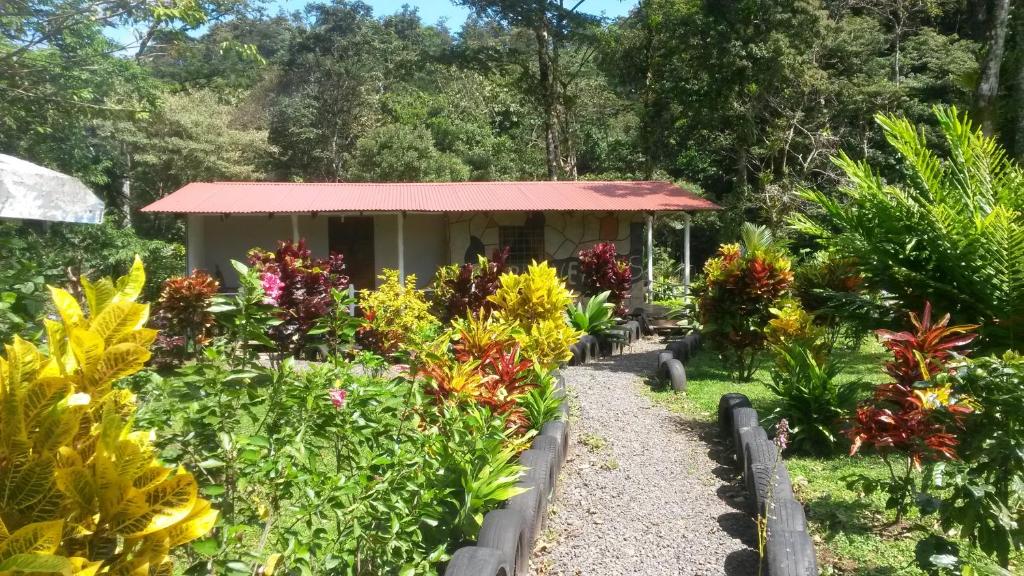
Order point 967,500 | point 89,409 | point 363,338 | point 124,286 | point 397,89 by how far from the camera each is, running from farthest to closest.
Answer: point 397,89 < point 363,338 < point 967,500 < point 124,286 < point 89,409

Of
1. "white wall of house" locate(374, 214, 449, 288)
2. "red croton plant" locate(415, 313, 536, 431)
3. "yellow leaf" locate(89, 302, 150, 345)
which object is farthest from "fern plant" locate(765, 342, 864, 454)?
"white wall of house" locate(374, 214, 449, 288)

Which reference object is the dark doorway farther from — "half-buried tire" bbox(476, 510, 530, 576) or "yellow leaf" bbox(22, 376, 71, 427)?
"yellow leaf" bbox(22, 376, 71, 427)

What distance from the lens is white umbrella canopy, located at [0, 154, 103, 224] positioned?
9.41ft

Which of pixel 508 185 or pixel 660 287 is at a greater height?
pixel 508 185

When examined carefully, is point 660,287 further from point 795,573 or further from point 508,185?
point 795,573

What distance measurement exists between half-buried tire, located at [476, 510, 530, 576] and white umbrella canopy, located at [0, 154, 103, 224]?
2.17 meters

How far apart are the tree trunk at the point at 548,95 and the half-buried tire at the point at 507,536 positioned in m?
20.4

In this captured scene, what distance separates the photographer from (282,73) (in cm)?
3238

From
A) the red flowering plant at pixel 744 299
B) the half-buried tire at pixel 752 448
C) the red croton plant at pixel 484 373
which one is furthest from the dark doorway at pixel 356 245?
the half-buried tire at pixel 752 448

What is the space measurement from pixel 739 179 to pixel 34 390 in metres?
20.4

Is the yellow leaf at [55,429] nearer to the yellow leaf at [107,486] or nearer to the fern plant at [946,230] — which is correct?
the yellow leaf at [107,486]

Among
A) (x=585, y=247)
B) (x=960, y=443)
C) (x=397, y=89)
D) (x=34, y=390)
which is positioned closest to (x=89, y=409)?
(x=34, y=390)

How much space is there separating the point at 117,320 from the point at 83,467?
31 centimetres

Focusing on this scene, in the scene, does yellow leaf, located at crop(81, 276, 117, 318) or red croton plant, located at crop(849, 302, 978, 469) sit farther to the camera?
red croton plant, located at crop(849, 302, 978, 469)
